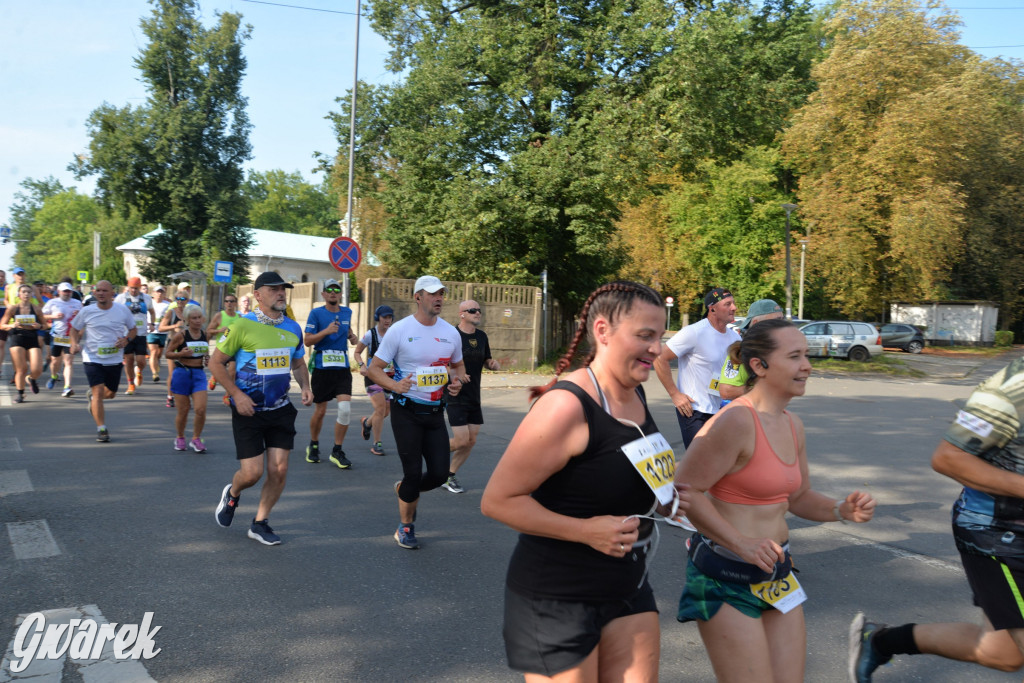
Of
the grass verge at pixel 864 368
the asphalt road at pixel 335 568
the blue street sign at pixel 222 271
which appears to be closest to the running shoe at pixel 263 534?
the asphalt road at pixel 335 568

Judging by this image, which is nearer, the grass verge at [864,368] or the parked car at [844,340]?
the grass verge at [864,368]

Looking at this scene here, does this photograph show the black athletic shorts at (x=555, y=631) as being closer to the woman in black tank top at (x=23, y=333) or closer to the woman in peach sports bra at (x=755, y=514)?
the woman in peach sports bra at (x=755, y=514)

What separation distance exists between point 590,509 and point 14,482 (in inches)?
280

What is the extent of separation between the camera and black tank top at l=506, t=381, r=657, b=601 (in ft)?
7.54

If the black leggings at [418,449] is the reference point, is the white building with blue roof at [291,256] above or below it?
→ above

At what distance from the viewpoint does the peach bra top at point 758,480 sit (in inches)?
111

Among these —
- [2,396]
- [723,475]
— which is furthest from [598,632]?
[2,396]

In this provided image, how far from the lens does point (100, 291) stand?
32.7ft

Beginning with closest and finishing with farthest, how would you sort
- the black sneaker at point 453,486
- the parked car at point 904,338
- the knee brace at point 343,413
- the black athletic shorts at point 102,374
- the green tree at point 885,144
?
the black sneaker at point 453,486
the knee brace at point 343,413
the black athletic shorts at point 102,374
the green tree at point 885,144
the parked car at point 904,338

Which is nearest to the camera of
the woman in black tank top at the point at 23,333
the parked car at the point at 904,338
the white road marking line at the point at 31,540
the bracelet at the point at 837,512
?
the bracelet at the point at 837,512

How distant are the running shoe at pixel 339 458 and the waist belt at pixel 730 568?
6370 mm

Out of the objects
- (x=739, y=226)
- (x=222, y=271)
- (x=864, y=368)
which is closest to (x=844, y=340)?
(x=864, y=368)

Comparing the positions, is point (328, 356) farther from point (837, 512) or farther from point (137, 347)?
point (837, 512)

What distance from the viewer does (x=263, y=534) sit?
19.1ft
